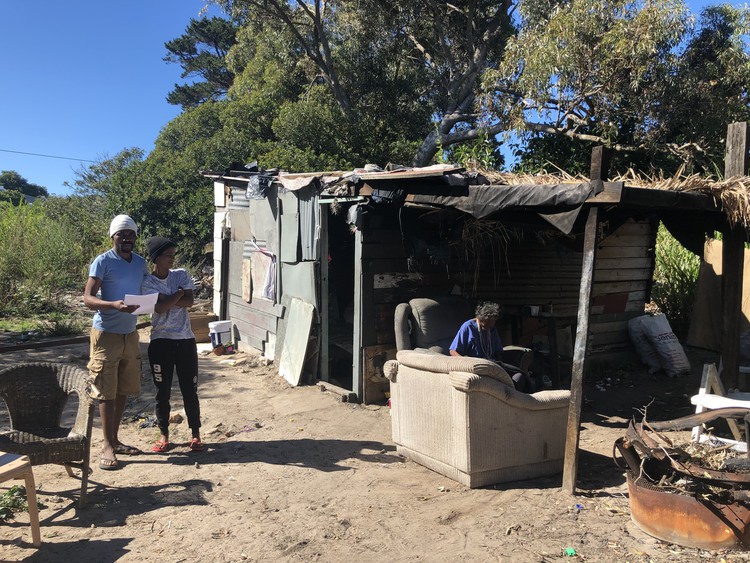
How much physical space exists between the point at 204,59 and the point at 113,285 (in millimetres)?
31416

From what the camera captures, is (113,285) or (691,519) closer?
(691,519)

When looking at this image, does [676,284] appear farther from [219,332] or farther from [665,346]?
[219,332]

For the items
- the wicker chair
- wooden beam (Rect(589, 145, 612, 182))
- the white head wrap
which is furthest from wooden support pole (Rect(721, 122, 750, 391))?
the wicker chair

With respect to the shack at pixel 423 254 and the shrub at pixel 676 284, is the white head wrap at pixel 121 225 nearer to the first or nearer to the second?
the shack at pixel 423 254

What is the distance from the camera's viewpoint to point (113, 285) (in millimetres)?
4570

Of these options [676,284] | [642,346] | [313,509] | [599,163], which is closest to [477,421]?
[313,509]

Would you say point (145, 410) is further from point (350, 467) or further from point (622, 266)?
point (622, 266)

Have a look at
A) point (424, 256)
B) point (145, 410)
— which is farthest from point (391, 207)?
point (145, 410)

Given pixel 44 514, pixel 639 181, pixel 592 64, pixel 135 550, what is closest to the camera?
pixel 135 550

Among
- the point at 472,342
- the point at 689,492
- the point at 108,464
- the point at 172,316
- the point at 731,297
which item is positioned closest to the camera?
the point at 689,492

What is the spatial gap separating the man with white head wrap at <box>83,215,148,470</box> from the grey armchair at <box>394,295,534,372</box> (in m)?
2.81

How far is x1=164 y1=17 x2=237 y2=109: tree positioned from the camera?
32.6 m

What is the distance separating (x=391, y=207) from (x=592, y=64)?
7334mm

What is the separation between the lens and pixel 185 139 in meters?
21.8
